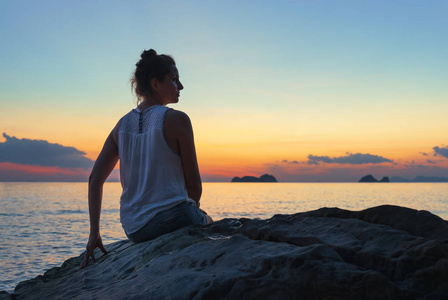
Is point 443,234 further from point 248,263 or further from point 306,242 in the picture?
point 248,263

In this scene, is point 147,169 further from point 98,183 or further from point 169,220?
point 98,183

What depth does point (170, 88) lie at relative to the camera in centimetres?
355

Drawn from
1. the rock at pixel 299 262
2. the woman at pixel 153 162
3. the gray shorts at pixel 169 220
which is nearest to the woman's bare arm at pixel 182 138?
the woman at pixel 153 162

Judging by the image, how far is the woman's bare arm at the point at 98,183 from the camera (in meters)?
3.51

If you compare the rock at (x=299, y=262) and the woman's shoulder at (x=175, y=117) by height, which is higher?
the woman's shoulder at (x=175, y=117)

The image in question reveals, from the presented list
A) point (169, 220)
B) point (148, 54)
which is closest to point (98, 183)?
point (169, 220)

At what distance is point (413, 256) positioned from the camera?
6.20 feet

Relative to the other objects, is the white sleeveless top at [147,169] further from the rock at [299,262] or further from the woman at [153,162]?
the rock at [299,262]

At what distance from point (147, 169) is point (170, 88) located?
838 mm

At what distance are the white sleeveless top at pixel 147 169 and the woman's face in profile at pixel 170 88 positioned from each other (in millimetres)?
244

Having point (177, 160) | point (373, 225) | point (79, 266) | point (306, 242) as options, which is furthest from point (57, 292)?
point (373, 225)

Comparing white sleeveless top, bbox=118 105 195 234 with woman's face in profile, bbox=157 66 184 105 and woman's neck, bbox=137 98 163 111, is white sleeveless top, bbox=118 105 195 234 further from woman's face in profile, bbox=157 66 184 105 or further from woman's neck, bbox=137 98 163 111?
woman's face in profile, bbox=157 66 184 105

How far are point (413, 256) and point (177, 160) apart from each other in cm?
208

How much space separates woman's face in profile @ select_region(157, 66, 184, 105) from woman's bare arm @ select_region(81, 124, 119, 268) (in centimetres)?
56
